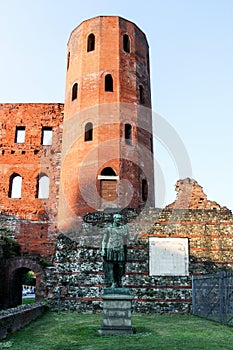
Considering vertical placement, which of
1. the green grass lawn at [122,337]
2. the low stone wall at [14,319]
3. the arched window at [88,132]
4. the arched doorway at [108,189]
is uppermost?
the arched window at [88,132]

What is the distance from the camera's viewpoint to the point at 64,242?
47.5ft

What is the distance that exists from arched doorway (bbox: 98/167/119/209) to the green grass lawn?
9727 millimetres

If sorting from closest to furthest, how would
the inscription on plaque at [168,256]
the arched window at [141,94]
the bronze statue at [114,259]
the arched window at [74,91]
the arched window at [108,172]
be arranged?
the bronze statue at [114,259] < the inscription on plaque at [168,256] < the arched window at [108,172] < the arched window at [74,91] < the arched window at [141,94]

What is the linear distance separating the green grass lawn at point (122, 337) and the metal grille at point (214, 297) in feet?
1.91

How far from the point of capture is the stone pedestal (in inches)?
329

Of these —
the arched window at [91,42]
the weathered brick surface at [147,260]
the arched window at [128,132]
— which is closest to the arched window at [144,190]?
the arched window at [128,132]

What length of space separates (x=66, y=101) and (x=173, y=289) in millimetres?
13975

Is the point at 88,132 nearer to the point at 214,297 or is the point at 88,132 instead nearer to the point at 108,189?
the point at 108,189

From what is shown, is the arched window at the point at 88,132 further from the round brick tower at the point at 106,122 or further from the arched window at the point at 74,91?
the arched window at the point at 74,91

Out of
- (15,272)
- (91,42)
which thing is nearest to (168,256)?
(15,272)

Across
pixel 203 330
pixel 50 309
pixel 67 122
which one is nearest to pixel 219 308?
pixel 203 330

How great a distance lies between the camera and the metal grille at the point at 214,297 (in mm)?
10492

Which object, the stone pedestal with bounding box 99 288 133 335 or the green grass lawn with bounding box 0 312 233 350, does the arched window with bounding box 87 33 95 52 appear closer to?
the green grass lawn with bounding box 0 312 233 350

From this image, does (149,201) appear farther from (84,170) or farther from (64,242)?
(64,242)
